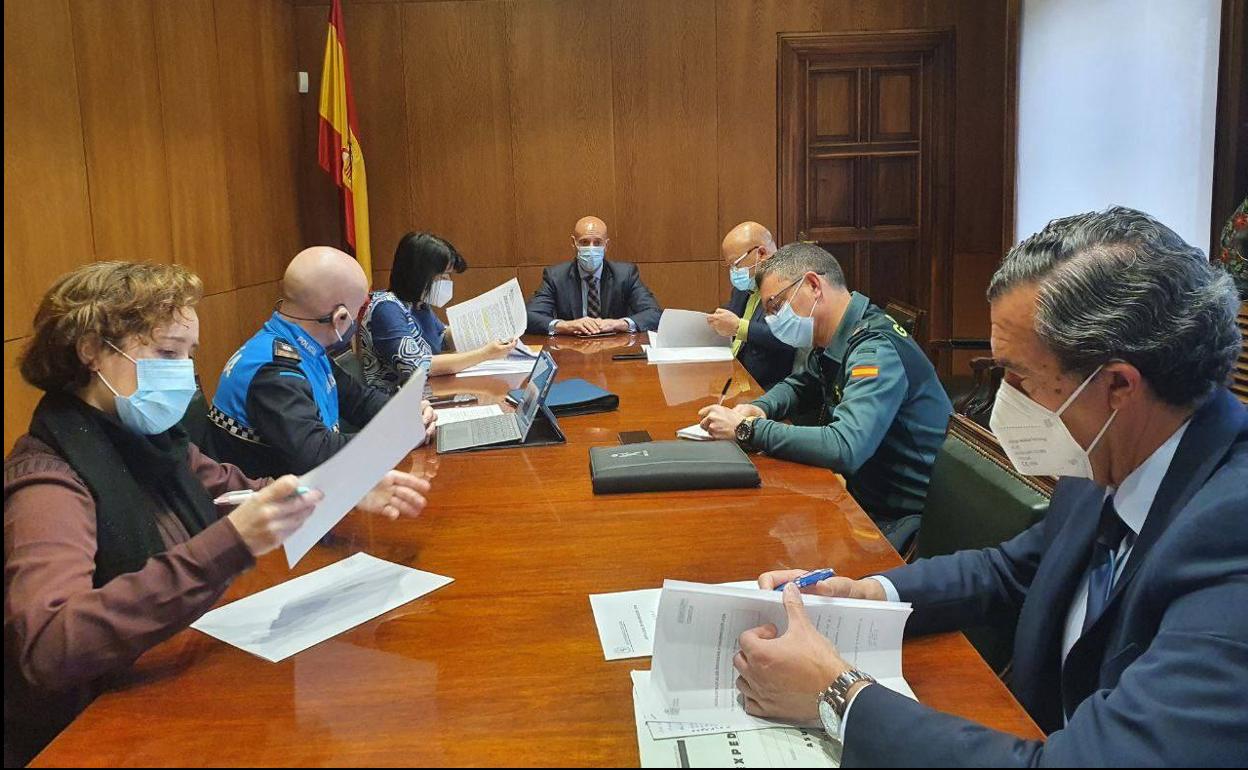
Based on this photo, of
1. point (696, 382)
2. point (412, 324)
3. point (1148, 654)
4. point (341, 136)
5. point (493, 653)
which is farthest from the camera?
point (341, 136)

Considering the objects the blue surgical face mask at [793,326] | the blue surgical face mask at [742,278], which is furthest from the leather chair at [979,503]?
the blue surgical face mask at [742,278]

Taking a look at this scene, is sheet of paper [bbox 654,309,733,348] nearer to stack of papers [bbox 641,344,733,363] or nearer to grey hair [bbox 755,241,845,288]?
stack of papers [bbox 641,344,733,363]

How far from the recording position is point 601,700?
1123 millimetres

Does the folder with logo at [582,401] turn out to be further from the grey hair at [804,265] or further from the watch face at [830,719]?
the watch face at [830,719]

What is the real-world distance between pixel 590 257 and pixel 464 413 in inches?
102

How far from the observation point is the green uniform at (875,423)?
7.37ft

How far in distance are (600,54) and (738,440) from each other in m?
4.44

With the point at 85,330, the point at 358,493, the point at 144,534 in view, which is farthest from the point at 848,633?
the point at 85,330

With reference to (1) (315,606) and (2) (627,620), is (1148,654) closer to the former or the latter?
(2) (627,620)

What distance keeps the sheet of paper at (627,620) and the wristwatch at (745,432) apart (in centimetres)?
83

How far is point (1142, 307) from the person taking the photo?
113 centimetres

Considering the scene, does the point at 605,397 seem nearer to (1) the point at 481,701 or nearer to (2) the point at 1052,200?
(1) the point at 481,701

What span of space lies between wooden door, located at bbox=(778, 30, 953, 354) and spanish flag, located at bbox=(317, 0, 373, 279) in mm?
2621

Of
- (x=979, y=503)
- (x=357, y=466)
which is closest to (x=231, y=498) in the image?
(x=357, y=466)
